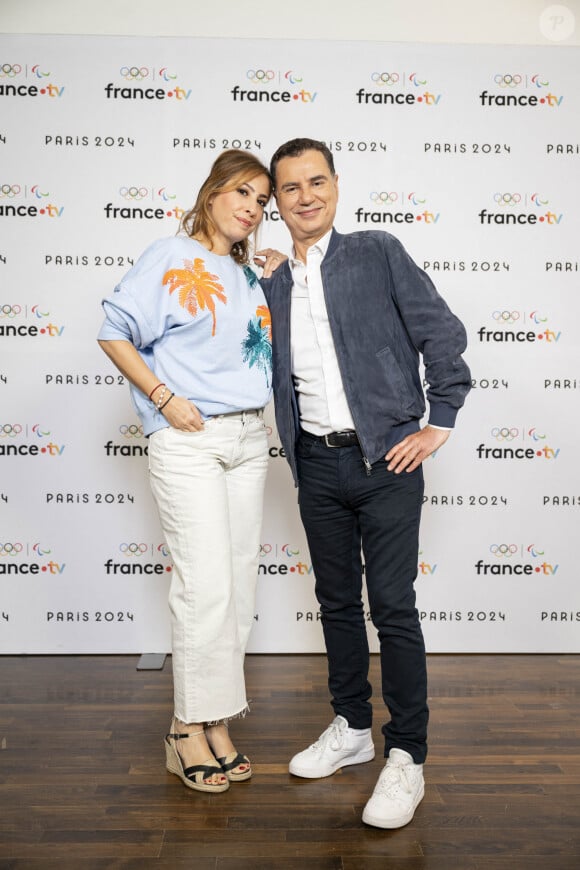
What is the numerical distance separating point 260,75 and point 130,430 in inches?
58.3

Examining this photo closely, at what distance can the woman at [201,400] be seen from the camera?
6.58ft

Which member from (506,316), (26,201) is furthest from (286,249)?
(26,201)

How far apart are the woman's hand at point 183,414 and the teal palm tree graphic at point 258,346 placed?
0.21 meters

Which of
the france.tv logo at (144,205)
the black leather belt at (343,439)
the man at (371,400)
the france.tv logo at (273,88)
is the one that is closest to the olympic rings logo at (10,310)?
the france.tv logo at (144,205)

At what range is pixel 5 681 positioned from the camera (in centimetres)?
288

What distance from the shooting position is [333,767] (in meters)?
2.13

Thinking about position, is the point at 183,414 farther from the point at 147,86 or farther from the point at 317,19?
the point at 317,19

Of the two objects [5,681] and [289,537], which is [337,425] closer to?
[289,537]

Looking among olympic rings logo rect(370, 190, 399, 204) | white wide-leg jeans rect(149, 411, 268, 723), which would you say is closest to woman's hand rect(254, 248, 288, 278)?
white wide-leg jeans rect(149, 411, 268, 723)

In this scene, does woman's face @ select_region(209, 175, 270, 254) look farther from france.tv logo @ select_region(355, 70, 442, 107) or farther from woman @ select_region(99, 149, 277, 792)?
france.tv logo @ select_region(355, 70, 442, 107)

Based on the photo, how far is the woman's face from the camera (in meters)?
2.04

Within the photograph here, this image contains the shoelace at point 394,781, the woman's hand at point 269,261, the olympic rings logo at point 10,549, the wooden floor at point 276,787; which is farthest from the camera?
the olympic rings logo at point 10,549

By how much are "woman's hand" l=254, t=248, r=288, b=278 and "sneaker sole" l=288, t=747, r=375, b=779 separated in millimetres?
1347

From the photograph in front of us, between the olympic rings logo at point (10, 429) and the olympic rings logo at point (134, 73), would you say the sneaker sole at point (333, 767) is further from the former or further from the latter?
the olympic rings logo at point (134, 73)
